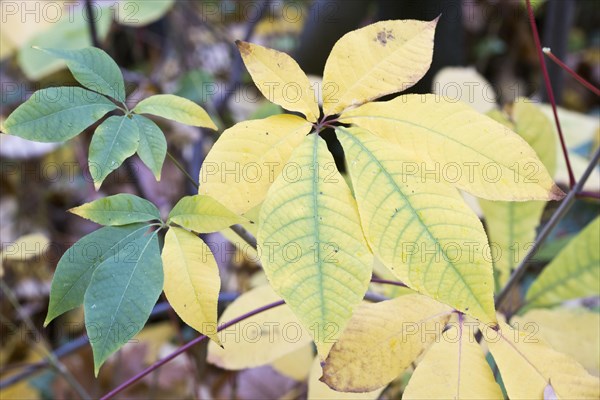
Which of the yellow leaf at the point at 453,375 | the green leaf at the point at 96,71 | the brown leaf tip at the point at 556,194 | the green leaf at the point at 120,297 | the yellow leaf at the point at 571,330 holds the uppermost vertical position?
the green leaf at the point at 96,71

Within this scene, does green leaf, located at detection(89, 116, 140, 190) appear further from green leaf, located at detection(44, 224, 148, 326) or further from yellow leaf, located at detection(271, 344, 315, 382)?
yellow leaf, located at detection(271, 344, 315, 382)

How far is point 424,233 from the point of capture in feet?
1.26

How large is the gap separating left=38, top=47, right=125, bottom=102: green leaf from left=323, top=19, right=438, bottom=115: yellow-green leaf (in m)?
0.16

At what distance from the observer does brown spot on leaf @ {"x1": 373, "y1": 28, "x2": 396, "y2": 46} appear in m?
0.44

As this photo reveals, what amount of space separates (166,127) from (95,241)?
1156 millimetres

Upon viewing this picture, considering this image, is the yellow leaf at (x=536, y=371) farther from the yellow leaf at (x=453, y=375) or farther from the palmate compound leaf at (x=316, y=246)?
the palmate compound leaf at (x=316, y=246)

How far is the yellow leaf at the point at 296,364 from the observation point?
78 centimetres

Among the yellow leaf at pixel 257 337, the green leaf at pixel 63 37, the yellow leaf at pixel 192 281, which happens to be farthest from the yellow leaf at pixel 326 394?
the green leaf at pixel 63 37

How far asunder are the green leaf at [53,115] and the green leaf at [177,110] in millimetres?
35

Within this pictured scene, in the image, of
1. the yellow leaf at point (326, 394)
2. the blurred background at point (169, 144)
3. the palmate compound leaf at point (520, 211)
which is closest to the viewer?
the yellow leaf at point (326, 394)

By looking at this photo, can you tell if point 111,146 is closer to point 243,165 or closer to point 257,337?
point 243,165

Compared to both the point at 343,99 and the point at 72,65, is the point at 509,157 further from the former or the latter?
the point at 72,65

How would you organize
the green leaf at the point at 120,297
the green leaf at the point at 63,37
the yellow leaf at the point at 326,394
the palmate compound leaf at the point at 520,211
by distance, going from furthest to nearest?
the green leaf at the point at 63,37, the palmate compound leaf at the point at 520,211, the yellow leaf at the point at 326,394, the green leaf at the point at 120,297

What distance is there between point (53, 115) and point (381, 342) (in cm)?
29
